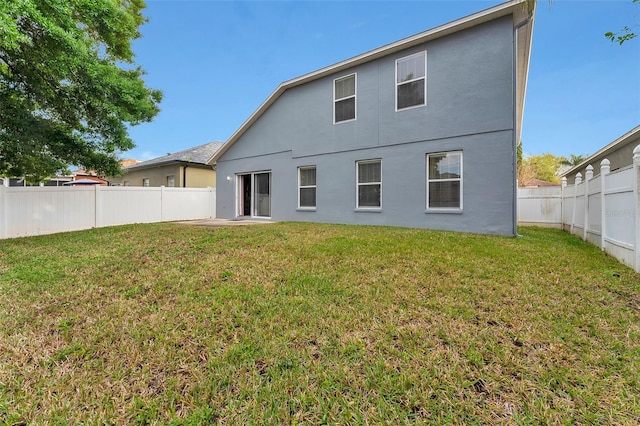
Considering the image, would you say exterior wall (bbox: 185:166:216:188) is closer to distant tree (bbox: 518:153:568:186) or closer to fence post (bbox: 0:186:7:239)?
fence post (bbox: 0:186:7:239)

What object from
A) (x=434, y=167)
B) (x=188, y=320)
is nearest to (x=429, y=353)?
(x=188, y=320)

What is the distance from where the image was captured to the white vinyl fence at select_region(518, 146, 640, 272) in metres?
4.43

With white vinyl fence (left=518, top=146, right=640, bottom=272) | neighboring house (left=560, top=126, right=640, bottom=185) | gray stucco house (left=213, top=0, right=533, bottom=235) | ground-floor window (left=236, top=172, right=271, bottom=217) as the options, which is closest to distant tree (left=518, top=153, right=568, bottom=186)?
neighboring house (left=560, top=126, right=640, bottom=185)

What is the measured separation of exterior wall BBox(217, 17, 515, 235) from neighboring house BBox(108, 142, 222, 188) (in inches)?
251

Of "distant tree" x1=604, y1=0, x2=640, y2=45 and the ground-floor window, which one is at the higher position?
"distant tree" x1=604, y1=0, x2=640, y2=45

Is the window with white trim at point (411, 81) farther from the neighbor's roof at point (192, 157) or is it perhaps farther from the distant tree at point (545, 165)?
the distant tree at point (545, 165)

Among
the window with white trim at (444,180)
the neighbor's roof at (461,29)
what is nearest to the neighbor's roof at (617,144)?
the neighbor's roof at (461,29)

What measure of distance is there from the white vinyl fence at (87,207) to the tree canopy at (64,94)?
989 mm

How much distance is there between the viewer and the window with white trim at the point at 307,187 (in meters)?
11.0

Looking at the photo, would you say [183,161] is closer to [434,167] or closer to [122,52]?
[122,52]

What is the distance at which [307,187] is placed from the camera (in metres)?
11.2

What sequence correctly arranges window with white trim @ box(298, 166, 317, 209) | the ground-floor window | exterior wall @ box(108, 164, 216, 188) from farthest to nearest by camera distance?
exterior wall @ box(108, 164, 216, 188)
the ground-floor window
window with white trim @ box(298, 166, 317, 209)

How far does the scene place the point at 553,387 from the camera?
2047mm

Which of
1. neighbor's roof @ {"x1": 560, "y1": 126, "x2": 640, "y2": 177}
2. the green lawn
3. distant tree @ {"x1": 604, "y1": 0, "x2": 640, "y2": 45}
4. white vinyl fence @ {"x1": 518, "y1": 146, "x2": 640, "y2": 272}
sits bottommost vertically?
the green lawn
